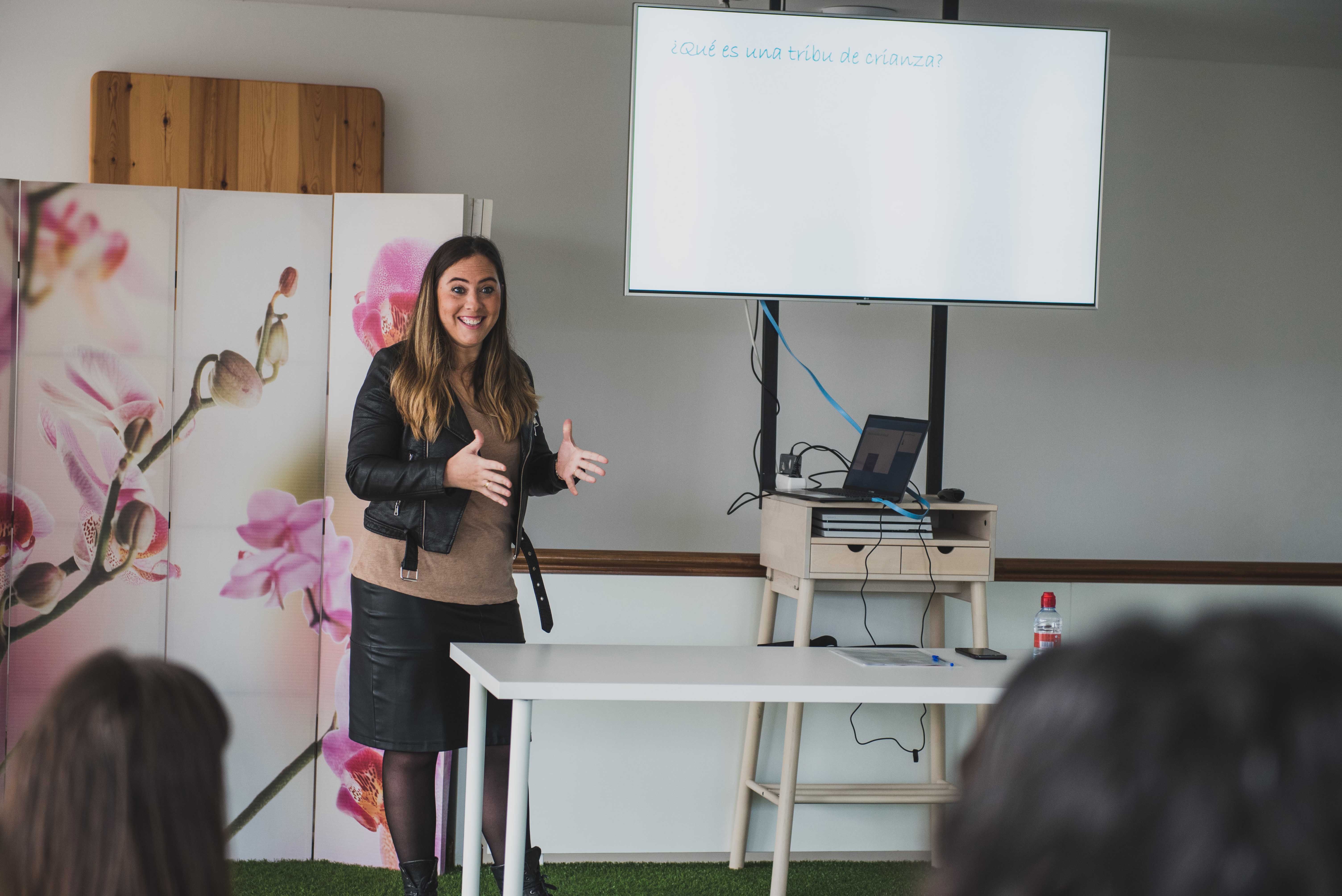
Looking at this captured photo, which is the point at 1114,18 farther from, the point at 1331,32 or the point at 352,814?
the point at 352,814

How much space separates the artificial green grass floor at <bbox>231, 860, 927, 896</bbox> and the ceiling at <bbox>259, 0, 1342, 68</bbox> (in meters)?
2.73

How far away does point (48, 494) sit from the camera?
2.81 meters

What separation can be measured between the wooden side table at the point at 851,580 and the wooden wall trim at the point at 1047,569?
0.12 metres

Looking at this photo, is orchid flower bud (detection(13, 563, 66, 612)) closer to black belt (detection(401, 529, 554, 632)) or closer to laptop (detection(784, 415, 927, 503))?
black belt (detection(401, 529, 554, 632))

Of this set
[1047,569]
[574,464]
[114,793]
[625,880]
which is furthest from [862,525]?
[114,793]

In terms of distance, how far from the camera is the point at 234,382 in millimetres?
2855

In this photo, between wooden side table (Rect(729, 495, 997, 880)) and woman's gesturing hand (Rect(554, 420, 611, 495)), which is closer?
woman's gesturing hand (Rect(554, 420, 611, 495))

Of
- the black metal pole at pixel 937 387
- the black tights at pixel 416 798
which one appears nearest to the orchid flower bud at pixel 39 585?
the black tights at pixel 416 798

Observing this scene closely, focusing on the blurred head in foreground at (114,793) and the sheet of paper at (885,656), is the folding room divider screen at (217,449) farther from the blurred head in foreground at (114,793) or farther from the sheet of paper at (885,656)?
the blurred head in foreground at (114,793)

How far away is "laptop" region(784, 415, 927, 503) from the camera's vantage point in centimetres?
271

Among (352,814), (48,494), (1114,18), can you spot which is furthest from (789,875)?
(1114,18)

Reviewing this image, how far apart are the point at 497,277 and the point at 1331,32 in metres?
3.69

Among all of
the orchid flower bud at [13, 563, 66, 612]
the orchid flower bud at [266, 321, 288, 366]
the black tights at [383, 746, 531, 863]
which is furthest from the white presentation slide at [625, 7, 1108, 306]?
the orchid flower bud at [13, 563, 66, 612]

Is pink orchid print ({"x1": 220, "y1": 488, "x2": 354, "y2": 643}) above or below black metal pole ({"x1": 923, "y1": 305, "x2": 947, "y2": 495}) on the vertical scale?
below
